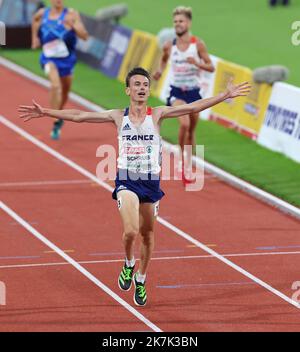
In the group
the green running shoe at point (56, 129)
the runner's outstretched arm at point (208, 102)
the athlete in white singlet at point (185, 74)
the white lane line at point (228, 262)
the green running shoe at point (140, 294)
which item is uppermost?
the runner's outstretched arm at point (208, 102)

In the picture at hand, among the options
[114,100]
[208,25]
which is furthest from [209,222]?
[208,25]

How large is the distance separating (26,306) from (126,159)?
1928 millimetres

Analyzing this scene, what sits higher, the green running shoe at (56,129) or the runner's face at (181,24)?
the runner's face at (181,24)

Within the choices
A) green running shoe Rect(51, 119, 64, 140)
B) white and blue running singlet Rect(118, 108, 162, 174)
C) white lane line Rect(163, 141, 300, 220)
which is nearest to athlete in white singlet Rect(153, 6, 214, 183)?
white lane line Rect(163, 141, 300, 220)

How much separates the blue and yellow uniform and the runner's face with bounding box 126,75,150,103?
32.1 feet

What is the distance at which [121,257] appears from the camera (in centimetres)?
1554

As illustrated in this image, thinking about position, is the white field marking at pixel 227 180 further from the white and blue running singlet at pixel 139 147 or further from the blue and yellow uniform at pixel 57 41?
the white and blue running singlet at pixel 139 147

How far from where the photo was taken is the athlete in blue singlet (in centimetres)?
2270

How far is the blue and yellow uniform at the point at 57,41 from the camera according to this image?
22.8 metres

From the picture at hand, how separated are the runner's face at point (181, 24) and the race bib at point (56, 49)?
→ 388cm

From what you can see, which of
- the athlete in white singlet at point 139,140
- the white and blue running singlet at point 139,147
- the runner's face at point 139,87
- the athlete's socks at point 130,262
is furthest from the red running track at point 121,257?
the runner's face at point 139,87

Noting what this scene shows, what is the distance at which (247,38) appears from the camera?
33.8 metres

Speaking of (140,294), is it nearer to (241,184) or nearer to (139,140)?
(139,140)

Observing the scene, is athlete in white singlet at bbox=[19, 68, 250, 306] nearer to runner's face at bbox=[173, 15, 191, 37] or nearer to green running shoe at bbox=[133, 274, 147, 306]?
green running shoe at bbox=[133, 274, 147, 306]
